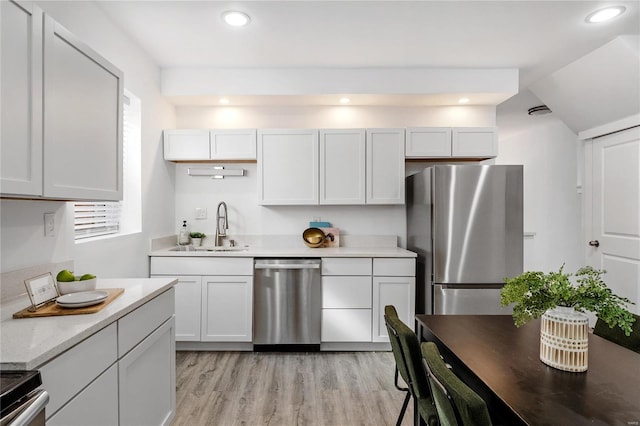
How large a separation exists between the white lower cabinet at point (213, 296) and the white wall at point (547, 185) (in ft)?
13.0

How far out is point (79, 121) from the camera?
156 cm

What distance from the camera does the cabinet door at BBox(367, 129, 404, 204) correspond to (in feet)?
11.2

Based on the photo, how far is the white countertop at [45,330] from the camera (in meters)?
0.98

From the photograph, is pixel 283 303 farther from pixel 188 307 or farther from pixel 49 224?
pixel 49 224

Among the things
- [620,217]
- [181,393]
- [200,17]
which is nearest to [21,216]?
[181,393]

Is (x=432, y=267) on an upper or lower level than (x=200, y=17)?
lower

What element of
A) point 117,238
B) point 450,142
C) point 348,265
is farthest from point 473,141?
point 117,238

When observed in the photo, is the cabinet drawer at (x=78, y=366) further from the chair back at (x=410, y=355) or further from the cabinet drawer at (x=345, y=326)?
the cabinet drawer at (x=345, y=326)

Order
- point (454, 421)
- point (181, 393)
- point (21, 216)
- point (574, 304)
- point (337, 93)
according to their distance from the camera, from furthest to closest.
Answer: point (337, 93) < point (181, 393) < point (21, 216) < point (574, 304) < point (454, 421)

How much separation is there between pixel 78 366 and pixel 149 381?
2.01ft

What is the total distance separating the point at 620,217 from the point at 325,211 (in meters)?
2.98

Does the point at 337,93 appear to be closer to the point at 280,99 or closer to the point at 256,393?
the point at 280,99

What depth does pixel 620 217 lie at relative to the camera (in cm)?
348

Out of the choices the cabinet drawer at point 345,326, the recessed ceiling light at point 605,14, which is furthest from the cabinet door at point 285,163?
the recessed ceiling light at point 605,14
